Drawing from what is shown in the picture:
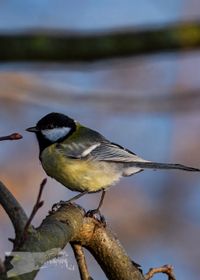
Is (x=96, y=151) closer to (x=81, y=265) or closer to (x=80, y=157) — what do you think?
(x=80, y=157)

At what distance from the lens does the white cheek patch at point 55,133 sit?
307 centimetres

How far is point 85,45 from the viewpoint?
1.74 metres

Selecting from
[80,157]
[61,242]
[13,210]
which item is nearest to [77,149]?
[80,157]

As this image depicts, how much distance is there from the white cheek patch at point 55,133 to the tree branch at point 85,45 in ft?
4.01

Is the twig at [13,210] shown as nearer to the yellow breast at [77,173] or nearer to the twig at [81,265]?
the twig at [81,265]

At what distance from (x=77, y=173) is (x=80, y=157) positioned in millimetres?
84

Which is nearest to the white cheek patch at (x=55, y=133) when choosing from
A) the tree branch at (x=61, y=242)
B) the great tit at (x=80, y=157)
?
the great tit at (x=80, y=157)

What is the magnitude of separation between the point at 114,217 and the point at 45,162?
5.24ft

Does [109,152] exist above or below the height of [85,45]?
below

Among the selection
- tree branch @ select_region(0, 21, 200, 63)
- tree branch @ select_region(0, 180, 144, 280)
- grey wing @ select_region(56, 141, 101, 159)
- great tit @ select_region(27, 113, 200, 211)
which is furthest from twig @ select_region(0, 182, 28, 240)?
grey wing @ select_region(56, 141, 101, 159)

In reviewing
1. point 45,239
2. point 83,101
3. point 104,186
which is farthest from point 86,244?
point 104,186

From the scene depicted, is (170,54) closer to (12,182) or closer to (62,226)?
(62,226)

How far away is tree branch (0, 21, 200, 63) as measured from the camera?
172 centimetres

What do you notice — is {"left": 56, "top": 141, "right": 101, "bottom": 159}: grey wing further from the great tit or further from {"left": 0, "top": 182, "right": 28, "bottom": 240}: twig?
{"left": 0, "top": 182, "right": 28, "bottom": 240}: twig
